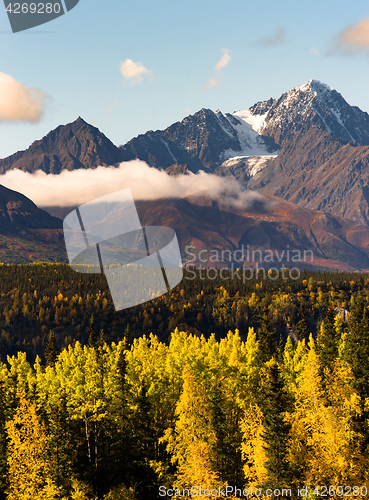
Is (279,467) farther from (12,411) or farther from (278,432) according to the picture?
(12,411)

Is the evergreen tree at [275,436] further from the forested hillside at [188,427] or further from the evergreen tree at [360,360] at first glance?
the evergreen tree at [360,360]

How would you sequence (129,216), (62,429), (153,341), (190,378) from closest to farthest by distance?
(129,216)
(190,378)
(62,429)
(153,341)

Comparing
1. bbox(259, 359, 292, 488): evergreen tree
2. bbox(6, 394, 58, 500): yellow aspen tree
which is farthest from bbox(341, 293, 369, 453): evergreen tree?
bbox(6, 394, 58, 500): yellow aspen tree

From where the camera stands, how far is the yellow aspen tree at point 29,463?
1628 inches

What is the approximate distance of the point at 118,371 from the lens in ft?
189

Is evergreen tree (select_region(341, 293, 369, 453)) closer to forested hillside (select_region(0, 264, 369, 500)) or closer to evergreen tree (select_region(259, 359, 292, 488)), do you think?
forested hillside (select_region(0, 264, 369, 500))

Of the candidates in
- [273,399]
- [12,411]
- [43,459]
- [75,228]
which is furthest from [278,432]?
[12,411]

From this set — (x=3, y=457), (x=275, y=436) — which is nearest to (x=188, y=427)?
(x=275, y=436)

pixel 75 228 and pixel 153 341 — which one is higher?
pixel 75 228

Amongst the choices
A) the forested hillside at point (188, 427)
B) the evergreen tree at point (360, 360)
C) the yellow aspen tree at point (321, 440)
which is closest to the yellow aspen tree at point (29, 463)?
the forested hillside at point (188, 427)

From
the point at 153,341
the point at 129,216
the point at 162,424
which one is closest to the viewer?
the point at 129,216

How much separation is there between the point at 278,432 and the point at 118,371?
21.8m

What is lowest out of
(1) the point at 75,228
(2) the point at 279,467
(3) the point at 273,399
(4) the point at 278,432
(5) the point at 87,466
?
(5) the point at 87,466

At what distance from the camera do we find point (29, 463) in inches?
1647
